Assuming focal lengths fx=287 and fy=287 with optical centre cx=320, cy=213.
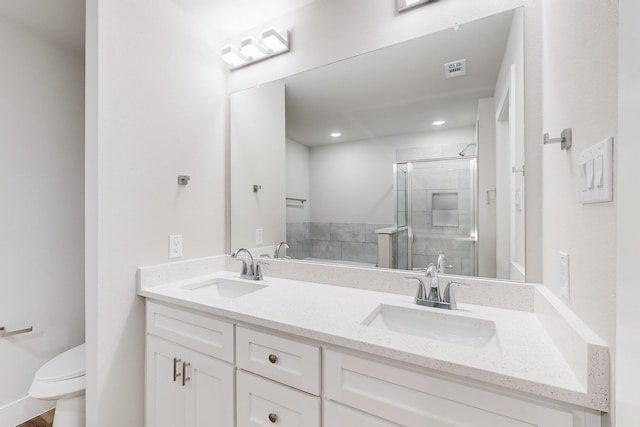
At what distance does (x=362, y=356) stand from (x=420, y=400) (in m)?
0.19

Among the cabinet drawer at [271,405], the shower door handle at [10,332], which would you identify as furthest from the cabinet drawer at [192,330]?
the shower door handle at [10,332]

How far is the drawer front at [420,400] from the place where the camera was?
0.70m

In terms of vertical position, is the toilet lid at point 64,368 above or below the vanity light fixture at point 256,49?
below

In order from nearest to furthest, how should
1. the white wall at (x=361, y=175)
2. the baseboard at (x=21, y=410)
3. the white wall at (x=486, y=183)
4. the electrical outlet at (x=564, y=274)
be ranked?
the electrical outlet at (x=564, y=274) < the white wall at (x=486, y=183) < the white wall at (x=361, y=175) < the baseboard at (x=21, y=410)

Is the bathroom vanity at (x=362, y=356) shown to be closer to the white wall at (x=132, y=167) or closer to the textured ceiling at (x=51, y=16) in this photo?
the white wall at (x=132, y=167)

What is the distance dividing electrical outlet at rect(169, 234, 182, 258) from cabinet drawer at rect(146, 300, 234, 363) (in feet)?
0.97

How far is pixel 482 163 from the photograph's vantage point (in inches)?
51.1

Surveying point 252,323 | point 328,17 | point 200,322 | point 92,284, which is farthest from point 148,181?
point 328,17

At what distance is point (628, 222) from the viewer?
1.57 ft

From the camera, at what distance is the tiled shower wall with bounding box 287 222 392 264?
1533mm

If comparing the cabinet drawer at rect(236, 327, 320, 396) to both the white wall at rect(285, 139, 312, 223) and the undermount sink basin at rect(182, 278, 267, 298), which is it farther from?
the white wall at rect(285, 139, 312, 223)

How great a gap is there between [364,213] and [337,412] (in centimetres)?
92

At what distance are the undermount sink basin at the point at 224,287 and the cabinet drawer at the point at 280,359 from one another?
0.48m

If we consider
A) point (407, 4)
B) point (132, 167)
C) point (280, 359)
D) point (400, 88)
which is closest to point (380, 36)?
point (407, 4)
